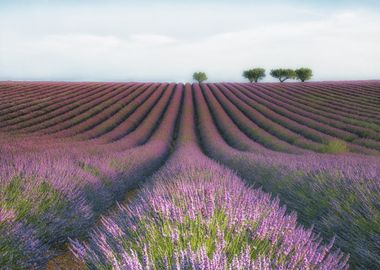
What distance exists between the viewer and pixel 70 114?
Answer: 2708 cm

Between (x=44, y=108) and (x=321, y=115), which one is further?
(x=44, y=108)

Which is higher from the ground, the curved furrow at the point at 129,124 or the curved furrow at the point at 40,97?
the curved furrow at the point at 40,97

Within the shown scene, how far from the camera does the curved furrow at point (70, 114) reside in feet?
75.9

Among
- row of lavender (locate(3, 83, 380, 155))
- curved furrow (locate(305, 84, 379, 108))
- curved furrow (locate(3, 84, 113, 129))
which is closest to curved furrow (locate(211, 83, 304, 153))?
row of lavender (locate(3, 83, 380, 155))

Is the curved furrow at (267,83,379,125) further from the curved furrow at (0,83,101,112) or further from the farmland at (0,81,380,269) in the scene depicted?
the curved furrow at (0,83,101,112)

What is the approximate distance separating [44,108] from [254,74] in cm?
5453

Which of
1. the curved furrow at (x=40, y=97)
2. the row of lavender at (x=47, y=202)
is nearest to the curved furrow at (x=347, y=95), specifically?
the curved furrow at (x=40, y=97)

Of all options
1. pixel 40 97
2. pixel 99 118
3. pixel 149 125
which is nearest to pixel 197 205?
pixel 149 125

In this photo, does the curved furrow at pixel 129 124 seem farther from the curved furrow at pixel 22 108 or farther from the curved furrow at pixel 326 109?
the curved furrow at pixel 326 109

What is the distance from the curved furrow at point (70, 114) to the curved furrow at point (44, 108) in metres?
0.26

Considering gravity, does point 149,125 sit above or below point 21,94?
below

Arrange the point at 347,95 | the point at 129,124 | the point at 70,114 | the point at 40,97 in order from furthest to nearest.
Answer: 1. the point at 347,95
2. the point at 40,97
3. the point at 70,114
4. the point at 129,124

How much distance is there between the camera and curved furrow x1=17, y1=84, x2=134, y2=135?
23125 mm

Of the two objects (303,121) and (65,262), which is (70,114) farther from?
(65,262)
